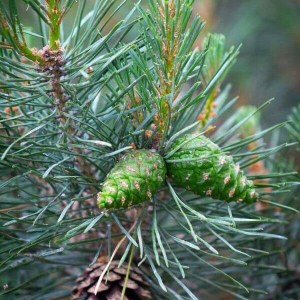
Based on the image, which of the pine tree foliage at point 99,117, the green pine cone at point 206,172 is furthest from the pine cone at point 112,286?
the green pine cone at point 206,172

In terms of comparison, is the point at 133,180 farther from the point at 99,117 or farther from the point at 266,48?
the point at 266,48

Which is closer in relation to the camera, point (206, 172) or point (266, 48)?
point (206, 172)

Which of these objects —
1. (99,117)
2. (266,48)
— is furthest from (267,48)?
(99,117)

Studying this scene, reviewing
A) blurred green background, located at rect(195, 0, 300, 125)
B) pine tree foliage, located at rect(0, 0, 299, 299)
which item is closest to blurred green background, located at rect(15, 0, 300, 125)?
blurred green background, located at rect(195, 0, 300, 125)

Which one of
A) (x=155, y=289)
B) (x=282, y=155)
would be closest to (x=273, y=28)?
(x=282, y=155)

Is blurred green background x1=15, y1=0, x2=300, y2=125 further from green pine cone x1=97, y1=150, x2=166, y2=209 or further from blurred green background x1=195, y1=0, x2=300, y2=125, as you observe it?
green pine cone x1=97, y1=150, x2=166, y2=209

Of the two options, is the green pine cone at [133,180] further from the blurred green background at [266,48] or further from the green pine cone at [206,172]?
the blurred green background at [266,48]

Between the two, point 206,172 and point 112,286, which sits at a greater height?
point 206,172
